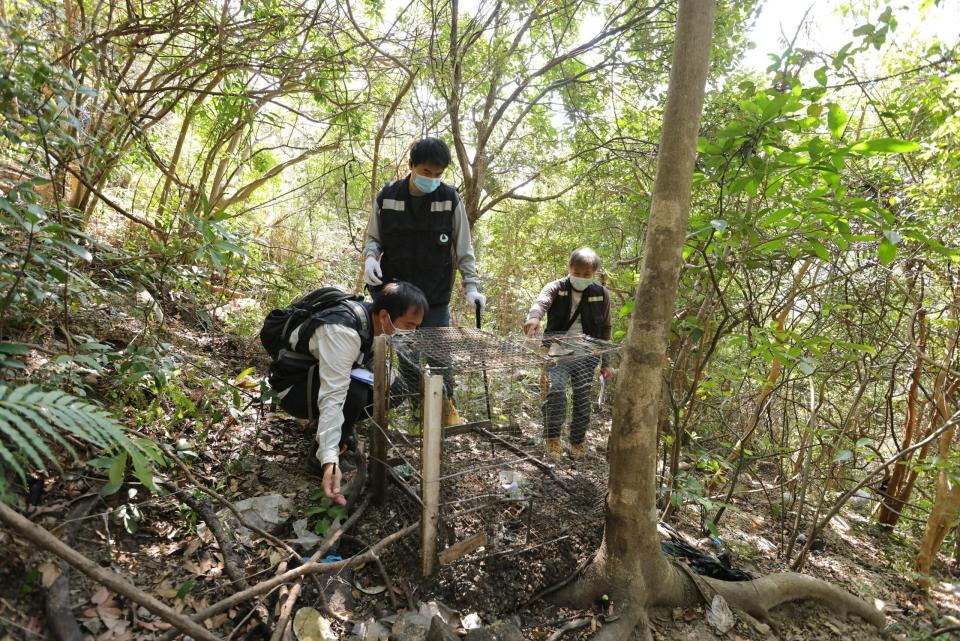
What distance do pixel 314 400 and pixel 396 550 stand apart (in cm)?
85

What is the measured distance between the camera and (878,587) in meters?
3.38

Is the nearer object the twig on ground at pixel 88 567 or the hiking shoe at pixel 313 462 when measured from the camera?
the twig on ground at pixel 88 567

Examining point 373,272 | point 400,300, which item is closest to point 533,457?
point 400,300

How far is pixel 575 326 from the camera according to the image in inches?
142

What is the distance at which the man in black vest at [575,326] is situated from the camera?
2.99 meters

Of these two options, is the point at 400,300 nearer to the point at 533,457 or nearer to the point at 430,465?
the point at 430,465

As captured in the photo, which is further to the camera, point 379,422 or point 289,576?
point 379,422

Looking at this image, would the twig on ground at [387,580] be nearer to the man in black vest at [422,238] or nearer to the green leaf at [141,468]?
the green leaf at [141,468]

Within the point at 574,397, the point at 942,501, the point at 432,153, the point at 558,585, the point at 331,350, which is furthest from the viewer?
the point at 942,501

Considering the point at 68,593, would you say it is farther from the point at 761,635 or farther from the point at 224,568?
the point at 761,635

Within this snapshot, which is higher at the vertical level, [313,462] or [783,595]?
[313,462]

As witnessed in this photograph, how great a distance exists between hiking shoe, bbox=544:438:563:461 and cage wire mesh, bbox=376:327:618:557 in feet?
0.12

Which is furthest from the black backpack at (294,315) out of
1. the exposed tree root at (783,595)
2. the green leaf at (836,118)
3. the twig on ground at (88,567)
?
the exposed tree root at (783,595)

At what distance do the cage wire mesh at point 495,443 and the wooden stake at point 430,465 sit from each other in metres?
0.06
